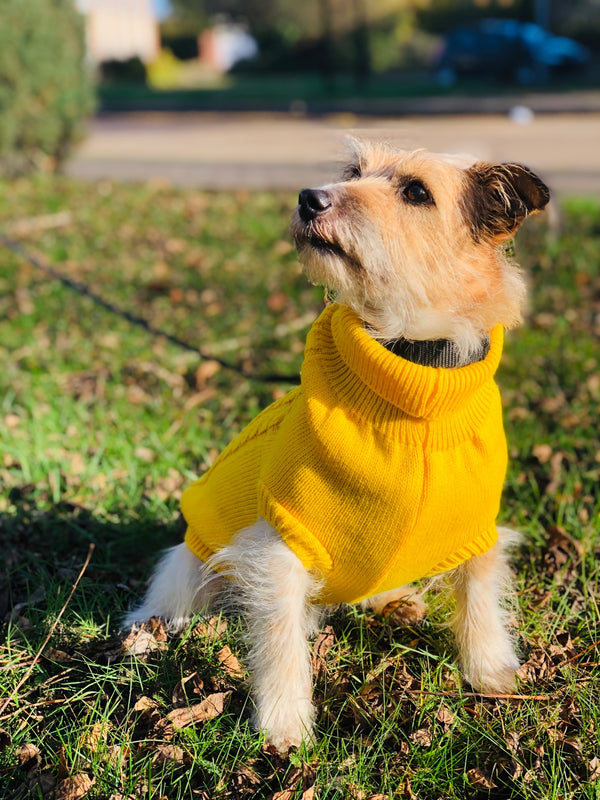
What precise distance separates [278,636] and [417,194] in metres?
1.53

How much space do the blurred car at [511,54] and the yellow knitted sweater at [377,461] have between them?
31126 millimetres

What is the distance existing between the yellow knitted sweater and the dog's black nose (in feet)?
1.17

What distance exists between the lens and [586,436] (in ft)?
14.9

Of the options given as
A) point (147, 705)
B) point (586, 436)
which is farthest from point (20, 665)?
point (586, 436)

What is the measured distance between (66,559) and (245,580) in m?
1.26

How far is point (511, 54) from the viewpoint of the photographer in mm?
30500

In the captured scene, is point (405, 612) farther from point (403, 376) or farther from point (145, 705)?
point (403, 376)

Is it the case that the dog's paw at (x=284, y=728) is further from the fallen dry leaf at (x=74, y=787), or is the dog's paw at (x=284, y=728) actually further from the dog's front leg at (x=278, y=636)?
the fallen dry leaf at (x=74, y=787)

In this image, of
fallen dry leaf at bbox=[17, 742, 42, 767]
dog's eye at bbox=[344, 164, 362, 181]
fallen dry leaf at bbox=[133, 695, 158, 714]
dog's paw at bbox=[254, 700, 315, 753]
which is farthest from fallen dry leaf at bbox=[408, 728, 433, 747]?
dog's eye at bbox=[344, 164, 362, 181]

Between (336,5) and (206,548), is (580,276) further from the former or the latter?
(336,5)

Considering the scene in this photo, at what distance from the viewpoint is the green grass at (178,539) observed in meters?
2.51

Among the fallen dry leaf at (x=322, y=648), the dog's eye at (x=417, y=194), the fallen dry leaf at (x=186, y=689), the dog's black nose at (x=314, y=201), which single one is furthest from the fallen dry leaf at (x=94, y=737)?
the dog's eye at (x=417, y=194)

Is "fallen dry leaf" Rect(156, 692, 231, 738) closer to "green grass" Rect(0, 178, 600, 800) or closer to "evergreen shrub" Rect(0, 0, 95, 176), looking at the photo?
"green grass" Rect(0, 178, 600, 800)

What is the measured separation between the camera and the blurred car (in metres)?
30.2
